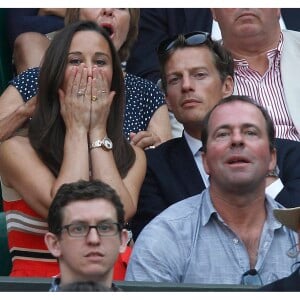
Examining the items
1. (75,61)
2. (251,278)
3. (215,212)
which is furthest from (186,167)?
(251,278)

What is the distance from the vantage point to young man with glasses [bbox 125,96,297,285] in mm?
4895

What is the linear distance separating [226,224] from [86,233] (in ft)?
2.43

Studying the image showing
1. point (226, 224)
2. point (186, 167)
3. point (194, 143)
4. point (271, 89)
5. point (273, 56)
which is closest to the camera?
point (226, 224)

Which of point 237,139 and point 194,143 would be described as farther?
point 194,143

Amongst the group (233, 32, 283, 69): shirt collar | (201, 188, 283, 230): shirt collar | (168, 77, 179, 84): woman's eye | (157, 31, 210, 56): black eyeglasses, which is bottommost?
(201, 188, 283, 230): shirt collar

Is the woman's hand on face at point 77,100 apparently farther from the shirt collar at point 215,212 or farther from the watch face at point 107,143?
the shirt collar at point 215,212

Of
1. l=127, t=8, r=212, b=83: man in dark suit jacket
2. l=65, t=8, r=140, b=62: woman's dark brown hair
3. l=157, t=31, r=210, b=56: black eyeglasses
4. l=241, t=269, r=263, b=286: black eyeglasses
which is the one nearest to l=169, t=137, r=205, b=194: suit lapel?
l=157, t=31, r=210, b=56: black eyeglasses

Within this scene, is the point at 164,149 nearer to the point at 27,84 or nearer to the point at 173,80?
the point at 173,80

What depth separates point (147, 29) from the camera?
691cm

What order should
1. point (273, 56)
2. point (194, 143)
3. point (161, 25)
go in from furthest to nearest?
point (161, 25) < point (273, 56) < point (194, 143)

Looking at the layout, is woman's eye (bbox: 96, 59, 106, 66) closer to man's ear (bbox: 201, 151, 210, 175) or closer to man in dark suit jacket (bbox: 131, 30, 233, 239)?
man in dark suit jacket (bbox: 131, 30, 233, 239)

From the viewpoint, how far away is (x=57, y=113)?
210 inches

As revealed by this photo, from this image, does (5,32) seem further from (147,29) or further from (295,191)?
(295,191)
